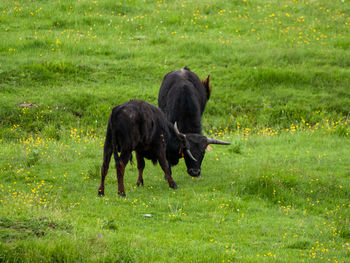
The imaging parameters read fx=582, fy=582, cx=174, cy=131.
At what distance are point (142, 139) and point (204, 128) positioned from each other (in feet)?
21.9

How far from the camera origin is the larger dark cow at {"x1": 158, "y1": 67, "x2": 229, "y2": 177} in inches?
500

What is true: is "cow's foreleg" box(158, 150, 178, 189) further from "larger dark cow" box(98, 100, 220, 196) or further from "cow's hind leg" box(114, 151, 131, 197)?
"cow's hind leg" box(114, 151, 131, 197)

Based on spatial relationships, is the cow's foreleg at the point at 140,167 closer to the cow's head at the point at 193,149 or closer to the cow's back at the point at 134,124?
the cow's back at the point at 134,124

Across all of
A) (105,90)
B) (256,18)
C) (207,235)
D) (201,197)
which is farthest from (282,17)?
(207,235)

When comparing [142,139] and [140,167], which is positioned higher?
[142,139]

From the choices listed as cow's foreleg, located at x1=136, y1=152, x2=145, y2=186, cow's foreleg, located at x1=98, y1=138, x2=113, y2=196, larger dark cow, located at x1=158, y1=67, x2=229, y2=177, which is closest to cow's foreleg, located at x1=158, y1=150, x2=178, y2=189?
cow's foreleg, located at x1=136, y1=152, x2=145, y2=186

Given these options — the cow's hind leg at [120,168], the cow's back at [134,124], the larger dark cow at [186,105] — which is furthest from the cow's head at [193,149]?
the cow's hind leg at [120,168]

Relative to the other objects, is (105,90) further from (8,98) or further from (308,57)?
(308,57)

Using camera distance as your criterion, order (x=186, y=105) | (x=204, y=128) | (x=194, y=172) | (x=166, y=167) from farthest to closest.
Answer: (x=204, y=128) → (x=186, y=105) → (x=194, y=172) → (x=166, y=167)

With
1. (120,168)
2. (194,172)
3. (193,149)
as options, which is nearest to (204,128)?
(193,149)

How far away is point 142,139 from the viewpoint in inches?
446

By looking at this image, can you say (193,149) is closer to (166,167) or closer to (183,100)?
(166,167)

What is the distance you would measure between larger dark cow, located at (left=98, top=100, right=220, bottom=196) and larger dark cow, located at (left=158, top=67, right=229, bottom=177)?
247 mm

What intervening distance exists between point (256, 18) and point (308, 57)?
4.26 meters
